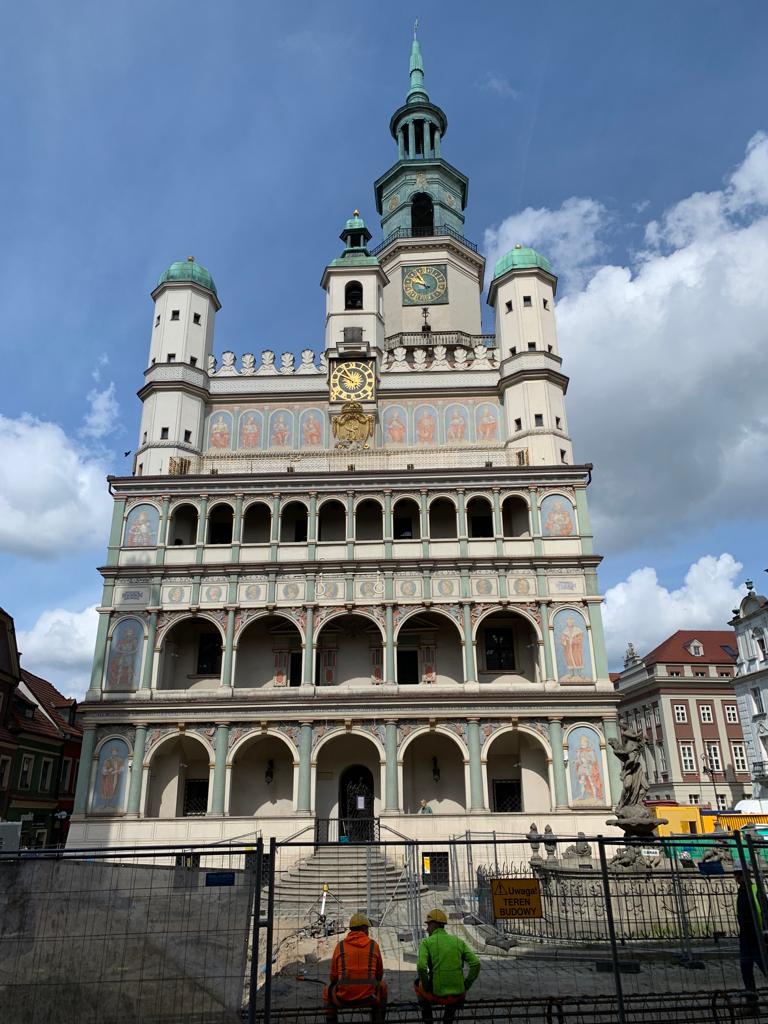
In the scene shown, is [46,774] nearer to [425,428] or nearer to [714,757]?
[425,428]

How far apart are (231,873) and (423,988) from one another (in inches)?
91.2

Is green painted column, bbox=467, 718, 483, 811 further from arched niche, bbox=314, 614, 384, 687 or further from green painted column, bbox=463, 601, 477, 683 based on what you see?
arched niche, bbox=314, 614, 384, 687

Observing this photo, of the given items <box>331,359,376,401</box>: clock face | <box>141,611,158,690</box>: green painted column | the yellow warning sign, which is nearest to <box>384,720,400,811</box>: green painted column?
<box>141,611,158,690</box>: green painted column

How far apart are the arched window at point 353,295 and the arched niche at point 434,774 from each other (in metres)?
22.7

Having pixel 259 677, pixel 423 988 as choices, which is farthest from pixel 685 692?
pixel 423 988

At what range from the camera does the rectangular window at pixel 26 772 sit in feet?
125

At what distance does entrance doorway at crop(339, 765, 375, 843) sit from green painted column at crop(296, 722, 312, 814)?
7.60 feet

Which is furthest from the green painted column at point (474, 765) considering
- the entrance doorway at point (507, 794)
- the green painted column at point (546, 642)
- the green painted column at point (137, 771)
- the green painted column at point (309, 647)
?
the green painted column at point (137, 771)

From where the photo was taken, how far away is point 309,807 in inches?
1178

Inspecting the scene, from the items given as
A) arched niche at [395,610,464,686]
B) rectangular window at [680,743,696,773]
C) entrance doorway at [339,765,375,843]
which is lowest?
entrance doorway at [339,765,375,843]

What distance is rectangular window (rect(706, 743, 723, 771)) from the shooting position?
61.6m

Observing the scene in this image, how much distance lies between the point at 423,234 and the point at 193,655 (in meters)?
28.8

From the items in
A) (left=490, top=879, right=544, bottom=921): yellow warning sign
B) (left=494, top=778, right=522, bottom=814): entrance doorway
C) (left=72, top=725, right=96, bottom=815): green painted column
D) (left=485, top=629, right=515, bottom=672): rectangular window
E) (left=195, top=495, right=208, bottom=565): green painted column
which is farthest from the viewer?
(left=485, top=629, right=515, bottom=672): rectangular window

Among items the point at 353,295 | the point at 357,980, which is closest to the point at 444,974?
the point at 357,980
